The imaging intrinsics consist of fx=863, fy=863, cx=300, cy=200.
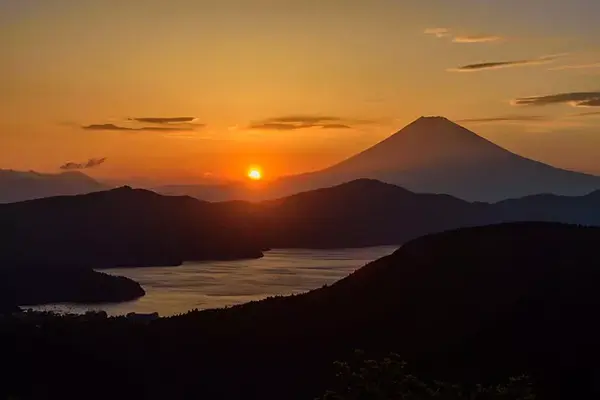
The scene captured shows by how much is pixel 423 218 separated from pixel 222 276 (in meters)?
75.4

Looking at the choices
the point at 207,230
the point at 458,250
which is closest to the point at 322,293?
the point at 458,250

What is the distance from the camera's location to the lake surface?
66.0m

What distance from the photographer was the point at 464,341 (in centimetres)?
3297

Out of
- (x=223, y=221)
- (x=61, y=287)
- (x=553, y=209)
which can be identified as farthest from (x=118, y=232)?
(x=553, y=209)

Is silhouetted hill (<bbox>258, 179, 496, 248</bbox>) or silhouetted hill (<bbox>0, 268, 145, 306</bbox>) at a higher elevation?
silhouetted hill (<bbox>258, 179, 496, 248</bbox>)

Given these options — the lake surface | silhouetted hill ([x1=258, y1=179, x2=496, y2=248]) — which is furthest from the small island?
silhouetted hill ([x1=258, y1=179, x2=496, y2=248])

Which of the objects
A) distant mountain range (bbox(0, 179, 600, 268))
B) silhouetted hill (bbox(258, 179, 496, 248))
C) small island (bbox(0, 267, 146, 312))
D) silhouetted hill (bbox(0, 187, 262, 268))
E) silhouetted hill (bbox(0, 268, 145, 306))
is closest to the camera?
small island (bbox(0, 267, 146, 312))

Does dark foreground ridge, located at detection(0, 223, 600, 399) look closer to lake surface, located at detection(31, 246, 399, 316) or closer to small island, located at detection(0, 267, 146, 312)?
lake surface, located at detection(31, 246, 399, 316)

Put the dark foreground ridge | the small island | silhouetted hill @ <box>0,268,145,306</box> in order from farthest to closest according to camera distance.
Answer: silhouetted hill @ <box>0,268,145,306</box> < the small island < the dark foreground ridge

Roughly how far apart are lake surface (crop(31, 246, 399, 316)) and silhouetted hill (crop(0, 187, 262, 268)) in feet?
22.6

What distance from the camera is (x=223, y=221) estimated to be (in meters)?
139

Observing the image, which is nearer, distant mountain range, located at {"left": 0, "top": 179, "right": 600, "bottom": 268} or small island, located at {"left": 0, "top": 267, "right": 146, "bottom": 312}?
small island, located at {"left": 0, "top": 267, "right": 146, "bottom": 312}

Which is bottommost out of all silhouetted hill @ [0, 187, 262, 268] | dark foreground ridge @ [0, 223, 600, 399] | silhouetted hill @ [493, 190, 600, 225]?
dark foreground ridge @ [0, 223, 600, 399]

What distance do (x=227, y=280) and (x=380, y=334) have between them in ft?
157
